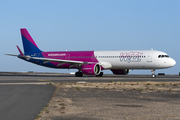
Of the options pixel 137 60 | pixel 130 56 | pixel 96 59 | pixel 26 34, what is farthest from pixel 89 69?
pixel 26 34

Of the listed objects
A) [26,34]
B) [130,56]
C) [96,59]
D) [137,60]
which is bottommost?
[137,60]

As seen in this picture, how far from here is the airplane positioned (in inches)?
1687

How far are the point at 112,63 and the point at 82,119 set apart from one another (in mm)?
36133

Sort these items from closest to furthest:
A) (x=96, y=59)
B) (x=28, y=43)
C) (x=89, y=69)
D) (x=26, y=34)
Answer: (x=89, y=69), (x=96, y=59), (x=28, y=43), (x=26, y=34)

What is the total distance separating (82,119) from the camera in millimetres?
9805

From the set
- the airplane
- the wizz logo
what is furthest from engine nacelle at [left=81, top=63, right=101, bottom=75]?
the wizz logo

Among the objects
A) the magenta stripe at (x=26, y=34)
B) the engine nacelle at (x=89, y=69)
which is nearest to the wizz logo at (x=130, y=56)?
the engine nacelle at (x=89, y=69)

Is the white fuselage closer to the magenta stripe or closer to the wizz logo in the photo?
the wizz logo

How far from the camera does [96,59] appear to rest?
1859 inches

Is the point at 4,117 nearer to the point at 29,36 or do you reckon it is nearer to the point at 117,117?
the point at 117,117

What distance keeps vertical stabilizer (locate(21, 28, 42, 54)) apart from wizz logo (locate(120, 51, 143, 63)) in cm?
1764

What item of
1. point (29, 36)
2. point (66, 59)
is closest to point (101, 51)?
point (66, 59)

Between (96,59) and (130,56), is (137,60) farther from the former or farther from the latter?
(96,59)

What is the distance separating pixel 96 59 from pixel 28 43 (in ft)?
50.1
